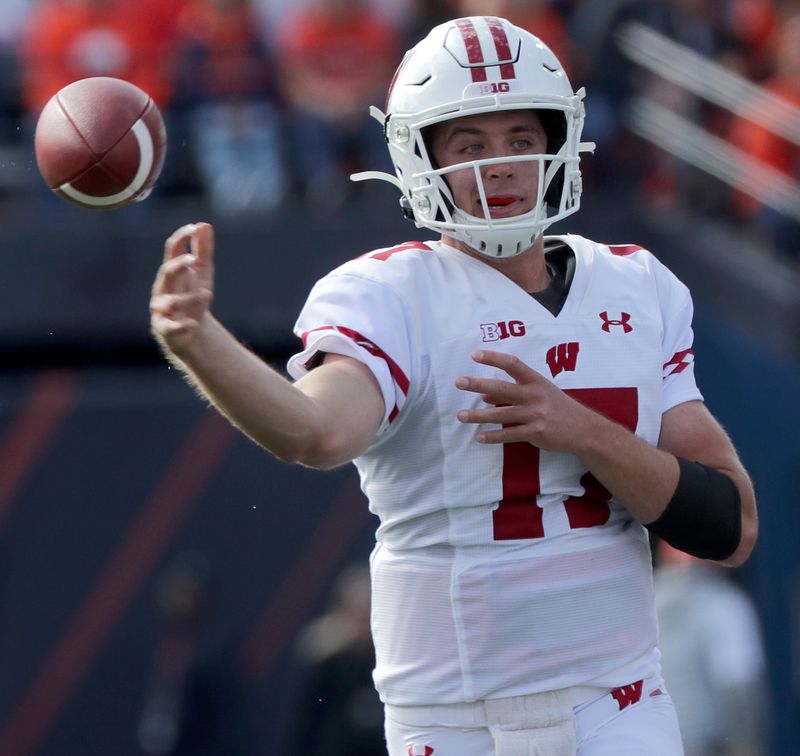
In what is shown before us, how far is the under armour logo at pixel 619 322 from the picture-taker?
3.23 meters

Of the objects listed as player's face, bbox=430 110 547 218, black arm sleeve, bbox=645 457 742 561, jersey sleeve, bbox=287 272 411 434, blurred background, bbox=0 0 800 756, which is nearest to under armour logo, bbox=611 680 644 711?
black arm sleeve, bbox=645 457 742 561

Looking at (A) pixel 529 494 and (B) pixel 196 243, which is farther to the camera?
(A) pixel 529 494

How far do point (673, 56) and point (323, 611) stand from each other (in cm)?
326

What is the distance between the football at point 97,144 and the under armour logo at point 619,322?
958mm

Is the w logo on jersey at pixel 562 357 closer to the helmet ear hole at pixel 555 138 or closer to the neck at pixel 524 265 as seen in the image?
the neck at pixel 524 265

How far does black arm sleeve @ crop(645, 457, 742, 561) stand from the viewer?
3162 millimetres

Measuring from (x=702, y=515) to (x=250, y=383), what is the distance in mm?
961

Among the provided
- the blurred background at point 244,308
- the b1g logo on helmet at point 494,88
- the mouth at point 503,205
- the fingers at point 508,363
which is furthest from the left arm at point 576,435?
the blurred background at point 244,308

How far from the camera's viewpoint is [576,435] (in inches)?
118

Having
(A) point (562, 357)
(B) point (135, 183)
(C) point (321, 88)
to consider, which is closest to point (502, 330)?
(A) point (562, 357)

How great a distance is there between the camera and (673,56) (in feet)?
27.1

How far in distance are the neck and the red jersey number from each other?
0.26 m

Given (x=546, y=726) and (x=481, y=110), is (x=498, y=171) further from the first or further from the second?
(x=546, y=726)

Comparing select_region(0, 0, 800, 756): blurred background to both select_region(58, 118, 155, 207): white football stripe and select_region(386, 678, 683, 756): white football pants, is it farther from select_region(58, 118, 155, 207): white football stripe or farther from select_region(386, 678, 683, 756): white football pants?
select_region(386, 678, 683, 756): white football pants
